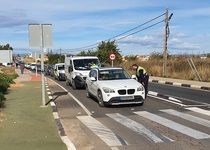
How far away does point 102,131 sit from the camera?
713 cm

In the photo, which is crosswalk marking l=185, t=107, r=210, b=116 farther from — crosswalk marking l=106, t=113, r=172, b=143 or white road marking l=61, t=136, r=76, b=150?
white road marking l=61, t=136, r=76, b=150

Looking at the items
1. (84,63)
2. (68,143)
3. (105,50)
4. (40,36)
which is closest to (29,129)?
(68,143)

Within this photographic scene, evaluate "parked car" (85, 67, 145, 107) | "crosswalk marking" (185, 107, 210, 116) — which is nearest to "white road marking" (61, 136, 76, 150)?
"parked car" (85, 67, 145, 107)

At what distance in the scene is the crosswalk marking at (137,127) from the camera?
6407 mm

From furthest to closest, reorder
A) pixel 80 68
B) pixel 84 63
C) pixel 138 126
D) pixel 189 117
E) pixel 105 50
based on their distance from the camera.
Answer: pixel 105 50 → pixel 84 63 → pixel 80 68 → pixel 189 117 → pixel 138 126

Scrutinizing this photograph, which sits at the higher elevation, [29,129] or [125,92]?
[125,92]

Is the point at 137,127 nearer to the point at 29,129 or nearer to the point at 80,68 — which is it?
the point at 29,129

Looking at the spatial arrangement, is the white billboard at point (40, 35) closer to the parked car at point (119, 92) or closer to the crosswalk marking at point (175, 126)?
the parked car at point (119, 92)

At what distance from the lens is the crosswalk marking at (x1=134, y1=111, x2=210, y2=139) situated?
6.61 m

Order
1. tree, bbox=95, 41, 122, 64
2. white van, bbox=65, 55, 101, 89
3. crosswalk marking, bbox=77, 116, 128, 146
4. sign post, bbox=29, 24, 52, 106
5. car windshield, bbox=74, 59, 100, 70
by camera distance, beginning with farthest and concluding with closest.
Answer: tree, bbox=95, 41, 122, 64 < car windshield, bbox=74, 59, 100, 70 < white van, bbox=65, 55, 101, 89 < sign post, bbox=29, 24, 52, 106 < crosswalk marking, bbox=77, 116, 128, 146

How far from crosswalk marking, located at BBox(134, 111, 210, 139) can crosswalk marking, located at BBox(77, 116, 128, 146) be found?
5.29 ft

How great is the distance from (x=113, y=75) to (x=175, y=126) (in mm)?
4802

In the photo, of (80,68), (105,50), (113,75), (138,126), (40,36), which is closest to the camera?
(138,126)

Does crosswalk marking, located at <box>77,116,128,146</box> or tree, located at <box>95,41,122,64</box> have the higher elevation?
tree, located at <box>95,41,122,64</box>
